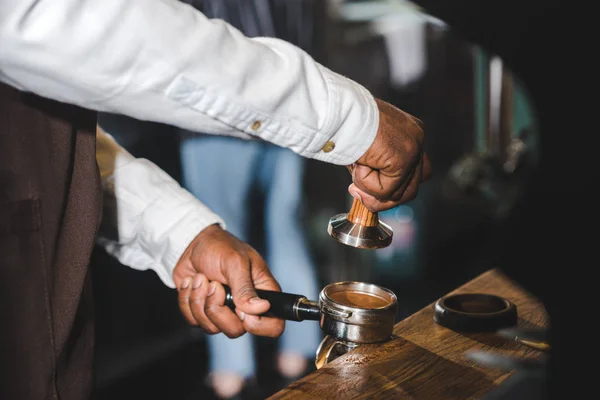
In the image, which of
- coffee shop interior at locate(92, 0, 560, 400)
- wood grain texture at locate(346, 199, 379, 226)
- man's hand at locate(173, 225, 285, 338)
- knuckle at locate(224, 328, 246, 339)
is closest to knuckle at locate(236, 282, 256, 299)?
man's hand at locate(173, 225, 285, 338)

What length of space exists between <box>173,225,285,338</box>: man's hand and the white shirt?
1.97ft

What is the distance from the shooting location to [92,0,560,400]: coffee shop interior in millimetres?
3816

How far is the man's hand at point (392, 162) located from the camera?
1252 mm

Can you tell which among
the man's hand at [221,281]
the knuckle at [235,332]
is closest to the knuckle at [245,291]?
the man's hand at [221,281]

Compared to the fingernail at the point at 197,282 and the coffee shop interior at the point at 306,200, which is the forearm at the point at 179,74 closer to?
the fingernail at the point at 197,282

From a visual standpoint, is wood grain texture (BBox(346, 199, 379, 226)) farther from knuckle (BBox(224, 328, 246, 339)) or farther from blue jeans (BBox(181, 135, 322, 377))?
blue jeans (BBox(181, 135, 322, 377))

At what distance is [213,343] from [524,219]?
3562mm

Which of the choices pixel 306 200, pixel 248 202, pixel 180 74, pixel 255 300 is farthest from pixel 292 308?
pixel 306 200

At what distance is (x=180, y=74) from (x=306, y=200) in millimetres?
3632

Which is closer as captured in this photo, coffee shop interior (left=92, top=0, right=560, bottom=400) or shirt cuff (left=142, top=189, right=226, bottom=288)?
shirt cuff (left=142, top=189, right=226, bottom=288)

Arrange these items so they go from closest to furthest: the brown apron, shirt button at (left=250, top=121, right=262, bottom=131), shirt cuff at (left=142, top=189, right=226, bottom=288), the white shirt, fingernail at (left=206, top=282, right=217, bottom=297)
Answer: the white shirt < shirt button at (left=250, top=121, right=262, bottom=131) < the brown apron < fingernail at (left=206, top=282, right=217, bottom=297) < shirt cuff at (left=142, top=189, right=226, bottom=288)

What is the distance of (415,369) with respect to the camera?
1.40 meters

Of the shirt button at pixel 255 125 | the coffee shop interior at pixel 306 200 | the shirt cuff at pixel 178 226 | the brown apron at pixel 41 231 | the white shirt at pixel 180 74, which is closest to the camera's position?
the white shirt at pixel 180 74

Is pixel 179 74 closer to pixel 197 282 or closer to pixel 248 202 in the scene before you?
pixel 197 282
